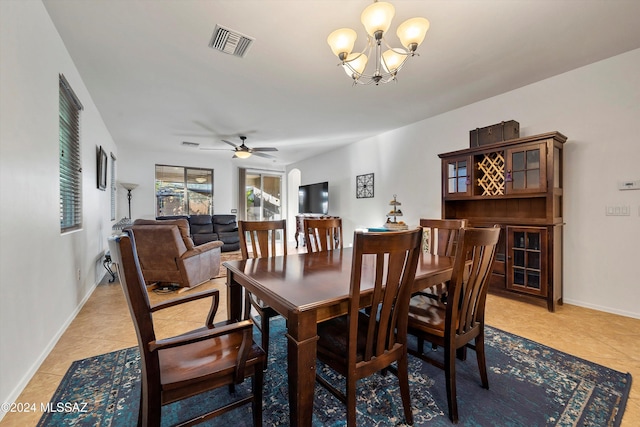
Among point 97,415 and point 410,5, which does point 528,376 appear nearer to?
point 97,415

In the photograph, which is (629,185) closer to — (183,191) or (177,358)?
(177,358)

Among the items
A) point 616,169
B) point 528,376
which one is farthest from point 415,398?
point 616,169

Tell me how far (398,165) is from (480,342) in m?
3.64

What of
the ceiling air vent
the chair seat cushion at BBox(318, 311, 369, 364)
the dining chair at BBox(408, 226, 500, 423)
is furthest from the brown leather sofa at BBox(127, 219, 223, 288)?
the dining chair at BBox(408, 226, 500, 423)

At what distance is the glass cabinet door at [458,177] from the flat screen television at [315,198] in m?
3.21

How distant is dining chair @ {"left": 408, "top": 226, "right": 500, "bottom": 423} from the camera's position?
1313mm

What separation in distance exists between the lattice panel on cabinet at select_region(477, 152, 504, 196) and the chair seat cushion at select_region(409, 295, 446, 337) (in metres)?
2.06

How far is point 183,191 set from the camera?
23.1 ft

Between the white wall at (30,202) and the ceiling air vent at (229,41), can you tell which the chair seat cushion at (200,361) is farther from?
the ceiling air vent at (229,41)

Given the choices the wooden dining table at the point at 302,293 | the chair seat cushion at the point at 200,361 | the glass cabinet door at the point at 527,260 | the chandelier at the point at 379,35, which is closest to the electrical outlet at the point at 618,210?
the glass cabinet door at the point at 527,260

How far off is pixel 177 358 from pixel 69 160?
2.69m

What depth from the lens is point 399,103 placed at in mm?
3615

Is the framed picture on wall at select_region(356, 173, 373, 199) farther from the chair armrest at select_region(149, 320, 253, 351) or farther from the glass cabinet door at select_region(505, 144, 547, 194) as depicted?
the chair armrest at select_region(149, 320, 253, 351)

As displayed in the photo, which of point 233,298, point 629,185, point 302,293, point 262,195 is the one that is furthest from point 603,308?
point 262,195
